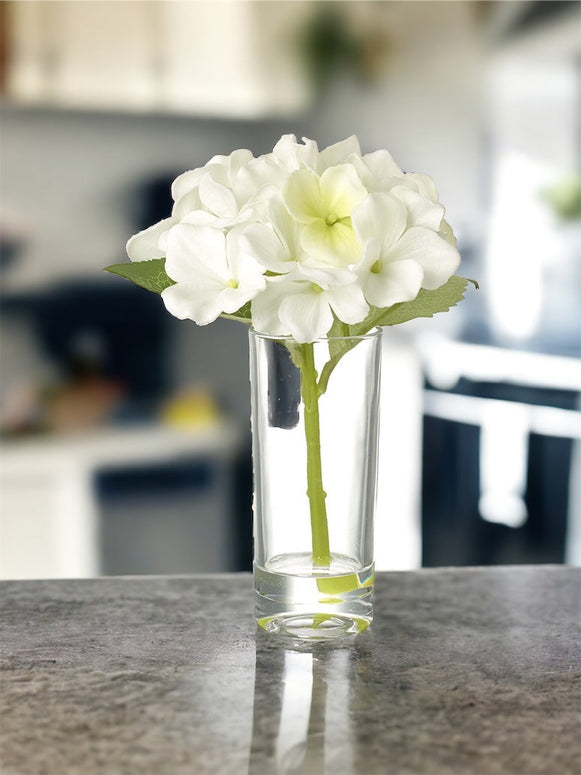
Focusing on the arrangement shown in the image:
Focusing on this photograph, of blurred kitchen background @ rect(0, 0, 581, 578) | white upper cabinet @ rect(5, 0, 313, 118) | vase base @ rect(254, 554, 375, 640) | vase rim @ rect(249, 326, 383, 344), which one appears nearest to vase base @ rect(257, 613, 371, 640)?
vase base @ rect(254, 554, 375, 640)

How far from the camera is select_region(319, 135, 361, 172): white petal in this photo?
0.63 m

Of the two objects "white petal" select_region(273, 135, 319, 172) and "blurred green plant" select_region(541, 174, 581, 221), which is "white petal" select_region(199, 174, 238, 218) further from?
"blurred green plant" select_region(541, 174, 581, 221)

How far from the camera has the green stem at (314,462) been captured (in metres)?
0.64

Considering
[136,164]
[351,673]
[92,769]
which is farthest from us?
[136,164]

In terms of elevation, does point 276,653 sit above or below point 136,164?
below

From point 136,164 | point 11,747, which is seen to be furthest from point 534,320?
point 11,747

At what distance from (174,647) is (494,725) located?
0.72 feet

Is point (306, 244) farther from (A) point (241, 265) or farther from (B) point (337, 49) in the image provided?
(B) point (337, 49)

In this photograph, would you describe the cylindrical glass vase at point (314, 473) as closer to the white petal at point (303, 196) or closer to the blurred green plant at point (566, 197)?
the white petal at point (303, 196)

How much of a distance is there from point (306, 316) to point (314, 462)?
11 centimetres

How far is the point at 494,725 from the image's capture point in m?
0.56

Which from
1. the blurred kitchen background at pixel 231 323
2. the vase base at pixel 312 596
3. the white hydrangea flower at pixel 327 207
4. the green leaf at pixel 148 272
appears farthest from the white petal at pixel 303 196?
the blurred kitchen background at pixel 231 323

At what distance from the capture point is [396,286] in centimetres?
59

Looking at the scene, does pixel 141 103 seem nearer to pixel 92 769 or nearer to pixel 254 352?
pixel 254 352
